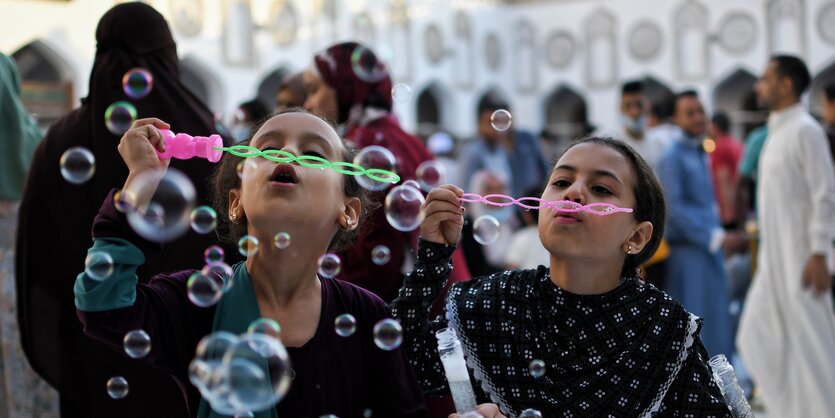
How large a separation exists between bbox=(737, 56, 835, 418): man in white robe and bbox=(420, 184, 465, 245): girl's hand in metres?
2.54

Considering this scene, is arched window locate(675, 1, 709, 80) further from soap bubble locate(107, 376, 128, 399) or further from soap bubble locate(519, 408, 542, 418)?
soap bubble locate(107, 376, 128, 399)

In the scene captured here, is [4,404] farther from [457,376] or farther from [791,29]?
[791,29]

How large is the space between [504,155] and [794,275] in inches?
96.6

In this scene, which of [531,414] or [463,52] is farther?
[463,52]

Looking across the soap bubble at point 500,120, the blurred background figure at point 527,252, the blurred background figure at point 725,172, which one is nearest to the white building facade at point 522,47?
the blurred background figure at point 725,172

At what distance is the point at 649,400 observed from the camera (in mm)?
1830

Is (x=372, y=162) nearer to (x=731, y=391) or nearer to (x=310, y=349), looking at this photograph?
(x=310, y=349)

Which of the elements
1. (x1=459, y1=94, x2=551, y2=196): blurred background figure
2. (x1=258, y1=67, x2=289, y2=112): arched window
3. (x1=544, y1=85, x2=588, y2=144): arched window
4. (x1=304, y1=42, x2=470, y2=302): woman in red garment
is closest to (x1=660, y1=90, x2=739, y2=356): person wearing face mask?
(x1=459, y1=94, x2=551, y2=196): blurred background figure

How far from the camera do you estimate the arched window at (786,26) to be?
648 inches

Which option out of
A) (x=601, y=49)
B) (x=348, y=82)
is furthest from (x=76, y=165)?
(x=601, y=49)

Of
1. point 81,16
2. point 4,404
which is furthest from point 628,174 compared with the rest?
point 81,16

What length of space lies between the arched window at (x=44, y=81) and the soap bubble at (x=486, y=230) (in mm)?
8689

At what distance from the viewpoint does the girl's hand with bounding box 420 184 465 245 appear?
1755 millimetres

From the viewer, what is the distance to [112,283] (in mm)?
1399
